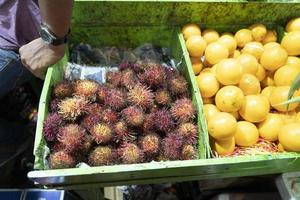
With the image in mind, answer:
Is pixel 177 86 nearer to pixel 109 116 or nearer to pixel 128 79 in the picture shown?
pixel 128 79

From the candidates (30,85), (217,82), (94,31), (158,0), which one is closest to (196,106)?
(217,82)

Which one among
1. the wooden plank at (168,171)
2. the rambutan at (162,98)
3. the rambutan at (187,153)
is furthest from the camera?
the rambutan at (162,98)

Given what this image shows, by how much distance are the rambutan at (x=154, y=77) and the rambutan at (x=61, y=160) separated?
1.29 ft

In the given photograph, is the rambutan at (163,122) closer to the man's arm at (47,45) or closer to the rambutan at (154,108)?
the rambutan at (154,108)

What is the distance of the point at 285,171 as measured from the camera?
1256mm

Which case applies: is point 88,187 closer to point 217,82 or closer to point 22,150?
point 217,82

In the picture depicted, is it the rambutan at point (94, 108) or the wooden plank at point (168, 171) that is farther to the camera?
the rambutan at point (94, 108)

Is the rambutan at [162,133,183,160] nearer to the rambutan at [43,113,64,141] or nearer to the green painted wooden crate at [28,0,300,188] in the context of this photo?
the green painted wooden crate at [28,0,300,188]

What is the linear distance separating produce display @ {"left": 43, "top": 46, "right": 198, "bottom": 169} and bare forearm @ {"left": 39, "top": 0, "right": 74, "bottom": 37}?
20 cm

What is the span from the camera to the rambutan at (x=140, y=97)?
1192mm

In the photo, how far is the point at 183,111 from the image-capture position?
120 cm

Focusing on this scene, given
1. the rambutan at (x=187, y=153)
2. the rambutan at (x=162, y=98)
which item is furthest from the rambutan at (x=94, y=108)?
the rambutan at (x=187, y=153)

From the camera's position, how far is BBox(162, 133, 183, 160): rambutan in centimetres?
110

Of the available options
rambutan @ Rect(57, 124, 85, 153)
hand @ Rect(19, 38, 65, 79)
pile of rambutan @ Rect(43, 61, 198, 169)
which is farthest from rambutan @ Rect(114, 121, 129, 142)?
hand @ Rect(19, 38, 65, 79)
